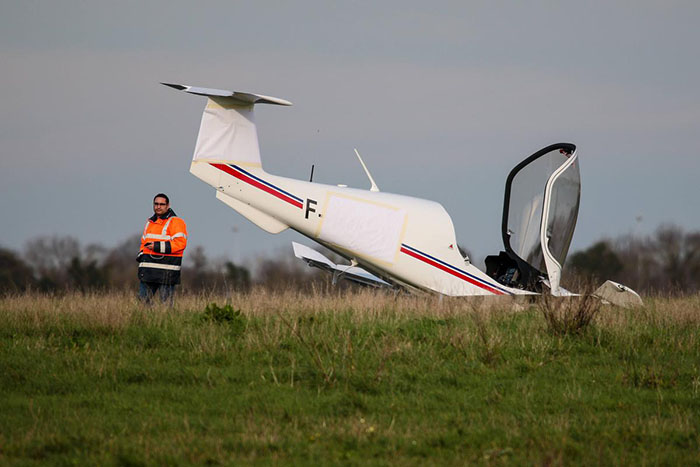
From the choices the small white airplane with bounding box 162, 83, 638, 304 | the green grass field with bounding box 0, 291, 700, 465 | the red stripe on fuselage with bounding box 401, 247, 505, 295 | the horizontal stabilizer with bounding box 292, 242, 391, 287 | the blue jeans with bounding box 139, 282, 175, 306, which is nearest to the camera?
the green grass field with bounding box 0, 291, 700, 465

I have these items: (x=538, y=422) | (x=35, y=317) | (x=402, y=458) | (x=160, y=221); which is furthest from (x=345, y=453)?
(x=160, y=221)

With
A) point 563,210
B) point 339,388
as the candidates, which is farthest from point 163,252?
point 563,210

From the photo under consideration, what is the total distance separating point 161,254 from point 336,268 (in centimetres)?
466

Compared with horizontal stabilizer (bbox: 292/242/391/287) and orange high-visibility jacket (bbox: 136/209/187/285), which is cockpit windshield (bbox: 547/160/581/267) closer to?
horizontal stabilizer (bbox: 292/242/391/287)

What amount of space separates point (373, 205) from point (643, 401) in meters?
8.75

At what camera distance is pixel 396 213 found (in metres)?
16.4

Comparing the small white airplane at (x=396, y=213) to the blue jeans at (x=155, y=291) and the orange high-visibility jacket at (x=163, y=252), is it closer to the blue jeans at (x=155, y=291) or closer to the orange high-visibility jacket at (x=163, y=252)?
the orange high-visibility jacket at (x=163, y=252)

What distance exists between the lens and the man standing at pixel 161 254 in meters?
13.8

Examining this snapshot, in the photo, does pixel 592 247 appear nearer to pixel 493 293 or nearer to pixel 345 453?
pixel 493 293

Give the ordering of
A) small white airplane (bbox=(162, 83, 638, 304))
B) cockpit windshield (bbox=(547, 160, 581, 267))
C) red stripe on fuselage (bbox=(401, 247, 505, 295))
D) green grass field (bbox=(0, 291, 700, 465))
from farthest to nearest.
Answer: red stripe on fuselage (bbox=(401, 247, 505, 295))
small white airplane (bbox=(162, 83, 638, 304))
cockpit windshield (bbox=(547, 160, 581, 267))
green grass field (bbox=(0, 291, 700, 465))

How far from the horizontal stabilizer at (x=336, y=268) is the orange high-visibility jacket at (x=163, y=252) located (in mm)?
4000

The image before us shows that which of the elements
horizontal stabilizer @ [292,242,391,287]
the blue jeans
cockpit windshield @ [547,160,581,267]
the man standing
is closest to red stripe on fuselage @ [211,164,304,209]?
horizontal stabilizer @ [292,242,391,287]

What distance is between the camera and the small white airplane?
1602 cm

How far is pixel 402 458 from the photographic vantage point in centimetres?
622
